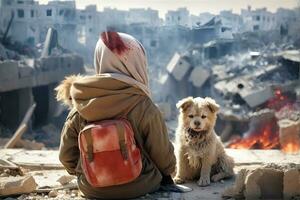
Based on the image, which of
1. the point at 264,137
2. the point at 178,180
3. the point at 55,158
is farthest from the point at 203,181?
the point at 264,137

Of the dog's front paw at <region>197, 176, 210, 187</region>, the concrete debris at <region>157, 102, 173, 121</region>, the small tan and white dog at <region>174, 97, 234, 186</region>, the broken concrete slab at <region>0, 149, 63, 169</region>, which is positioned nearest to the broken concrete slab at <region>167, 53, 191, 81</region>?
the concrete debris at <region>157, 102, 173, 121</region>

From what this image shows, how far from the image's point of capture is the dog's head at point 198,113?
492cm

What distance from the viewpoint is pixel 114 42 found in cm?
410

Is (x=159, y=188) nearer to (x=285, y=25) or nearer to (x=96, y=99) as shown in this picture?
(x=96, y=99)

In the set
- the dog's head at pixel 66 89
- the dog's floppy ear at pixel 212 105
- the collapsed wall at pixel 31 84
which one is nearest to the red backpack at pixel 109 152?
the dog's head at pixel 66 89

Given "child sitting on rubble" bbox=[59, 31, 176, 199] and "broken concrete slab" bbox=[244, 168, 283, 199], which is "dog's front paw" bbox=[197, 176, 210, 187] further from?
"broken concrete slab" bbox=[244, 168, 283, 199]

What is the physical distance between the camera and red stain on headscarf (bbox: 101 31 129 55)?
13.4 ft

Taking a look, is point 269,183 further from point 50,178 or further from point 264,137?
point 264,137

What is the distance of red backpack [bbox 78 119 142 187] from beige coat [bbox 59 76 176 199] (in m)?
0.13

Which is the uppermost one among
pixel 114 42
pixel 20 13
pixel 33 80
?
pixel 20 13

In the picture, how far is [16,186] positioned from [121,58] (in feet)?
4.87

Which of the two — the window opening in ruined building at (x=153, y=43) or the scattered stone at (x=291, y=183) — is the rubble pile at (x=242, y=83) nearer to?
the window opening in ruined building at (x=153, y=43)

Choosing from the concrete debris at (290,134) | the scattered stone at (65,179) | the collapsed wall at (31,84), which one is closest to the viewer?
the scattered stone at (65,179)

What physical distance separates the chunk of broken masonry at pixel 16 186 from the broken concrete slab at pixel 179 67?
19.4m
